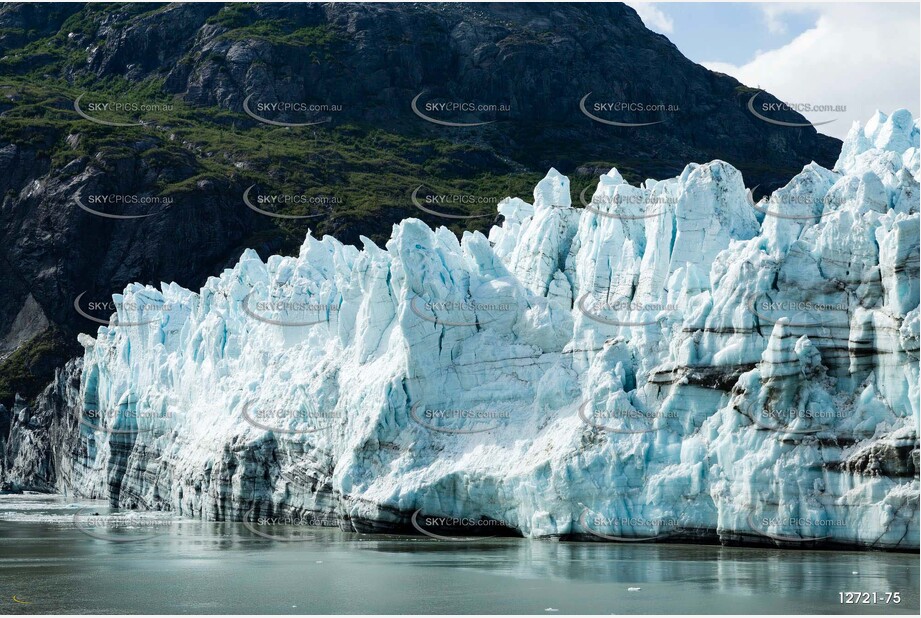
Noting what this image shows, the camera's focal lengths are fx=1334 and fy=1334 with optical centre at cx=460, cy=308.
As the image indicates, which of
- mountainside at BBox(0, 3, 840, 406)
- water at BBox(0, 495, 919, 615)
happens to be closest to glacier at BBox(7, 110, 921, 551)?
water at BBox(0, 495, 919, 615)

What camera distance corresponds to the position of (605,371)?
1326 inches

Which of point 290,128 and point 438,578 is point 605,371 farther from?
point 290,128

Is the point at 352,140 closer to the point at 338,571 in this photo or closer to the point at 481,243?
the point at 481,243

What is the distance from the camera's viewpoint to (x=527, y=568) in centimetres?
2978

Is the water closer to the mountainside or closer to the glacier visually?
the glacier

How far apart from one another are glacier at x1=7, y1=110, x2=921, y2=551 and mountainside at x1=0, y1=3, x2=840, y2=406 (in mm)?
42374

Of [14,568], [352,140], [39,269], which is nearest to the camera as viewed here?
[14,568]

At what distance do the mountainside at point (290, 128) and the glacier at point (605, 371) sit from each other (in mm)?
42374

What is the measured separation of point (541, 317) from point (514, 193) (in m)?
61.2

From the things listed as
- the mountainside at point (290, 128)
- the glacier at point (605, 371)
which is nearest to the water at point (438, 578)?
the glacier at point (605, 371)

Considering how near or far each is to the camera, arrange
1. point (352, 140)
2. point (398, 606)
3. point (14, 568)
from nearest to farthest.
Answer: point (398, 606) < point (14, 568) < point (352, 140)

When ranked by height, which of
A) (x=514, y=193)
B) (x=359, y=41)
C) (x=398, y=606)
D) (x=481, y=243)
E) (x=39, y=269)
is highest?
(x=359, y=41)

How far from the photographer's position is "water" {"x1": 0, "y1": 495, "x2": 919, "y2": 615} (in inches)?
986

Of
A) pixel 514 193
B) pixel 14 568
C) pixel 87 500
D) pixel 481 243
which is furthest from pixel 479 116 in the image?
pixel 14 568
